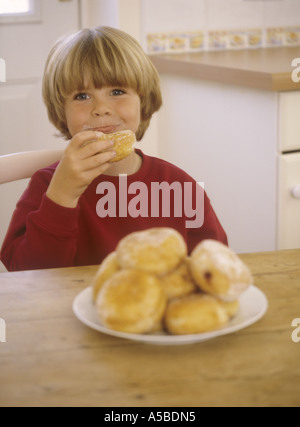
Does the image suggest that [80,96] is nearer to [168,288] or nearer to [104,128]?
[104,128]

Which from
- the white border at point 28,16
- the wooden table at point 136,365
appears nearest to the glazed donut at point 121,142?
the wooden table at point 136,365

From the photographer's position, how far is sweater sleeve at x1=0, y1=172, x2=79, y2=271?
1066 mm

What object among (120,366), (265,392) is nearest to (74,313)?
(120,366)

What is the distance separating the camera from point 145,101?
143 cm

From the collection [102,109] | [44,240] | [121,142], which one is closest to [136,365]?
[44,240]

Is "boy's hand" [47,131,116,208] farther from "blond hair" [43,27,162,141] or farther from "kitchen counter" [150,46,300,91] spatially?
"kitchen counter" [150,46,300,91]

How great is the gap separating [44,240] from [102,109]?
0.33m

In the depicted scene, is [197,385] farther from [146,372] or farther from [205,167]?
[205,167]

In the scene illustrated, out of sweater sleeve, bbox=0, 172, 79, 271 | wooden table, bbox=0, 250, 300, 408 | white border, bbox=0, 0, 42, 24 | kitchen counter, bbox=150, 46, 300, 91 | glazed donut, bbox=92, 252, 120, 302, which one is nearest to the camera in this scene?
wooden table, bbox=0, 250, 300, 408

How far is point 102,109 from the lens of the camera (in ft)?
4.20

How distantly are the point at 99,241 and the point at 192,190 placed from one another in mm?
236

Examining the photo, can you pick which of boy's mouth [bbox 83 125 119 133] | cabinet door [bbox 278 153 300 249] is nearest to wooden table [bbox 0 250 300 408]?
boy's mouth [bbox 83 125 119 133]

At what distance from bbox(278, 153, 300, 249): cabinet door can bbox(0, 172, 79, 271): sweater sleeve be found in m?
0.88

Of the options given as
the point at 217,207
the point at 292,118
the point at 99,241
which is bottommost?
the point at 217,207
